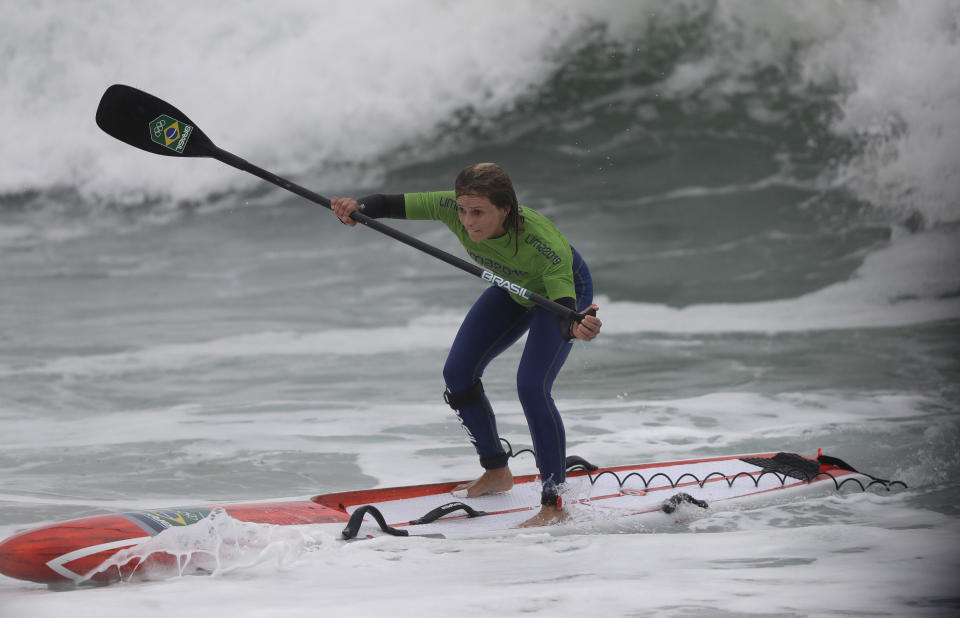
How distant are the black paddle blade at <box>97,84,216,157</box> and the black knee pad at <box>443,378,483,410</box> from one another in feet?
4.51

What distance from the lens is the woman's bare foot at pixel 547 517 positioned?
414cm

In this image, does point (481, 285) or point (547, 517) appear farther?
point (481, 285)

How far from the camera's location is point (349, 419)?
262 inches

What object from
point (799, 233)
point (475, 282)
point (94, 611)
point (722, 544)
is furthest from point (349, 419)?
point (799, 233)

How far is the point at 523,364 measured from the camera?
4.14 metres

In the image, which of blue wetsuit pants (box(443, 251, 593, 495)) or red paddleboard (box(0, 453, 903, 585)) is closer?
red paddleboard (box(0, 453, 903, 585))

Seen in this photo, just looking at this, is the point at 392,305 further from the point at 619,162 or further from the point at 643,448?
the point at 643,448

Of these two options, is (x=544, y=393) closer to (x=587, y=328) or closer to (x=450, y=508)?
(x=587, y=328)

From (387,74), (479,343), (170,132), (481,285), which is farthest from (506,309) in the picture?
(387,74)

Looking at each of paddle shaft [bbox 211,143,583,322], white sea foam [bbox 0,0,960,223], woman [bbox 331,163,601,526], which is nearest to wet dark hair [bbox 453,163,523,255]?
woman [bbox 331,163,601,526]

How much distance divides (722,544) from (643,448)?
6.30 feet

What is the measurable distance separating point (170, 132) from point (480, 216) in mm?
1353

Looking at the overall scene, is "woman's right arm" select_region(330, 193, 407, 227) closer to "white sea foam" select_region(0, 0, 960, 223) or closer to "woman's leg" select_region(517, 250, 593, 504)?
"woman's leg" select_region(517, 250, 593, 504)

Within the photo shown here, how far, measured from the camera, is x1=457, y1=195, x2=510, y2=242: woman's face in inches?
154
